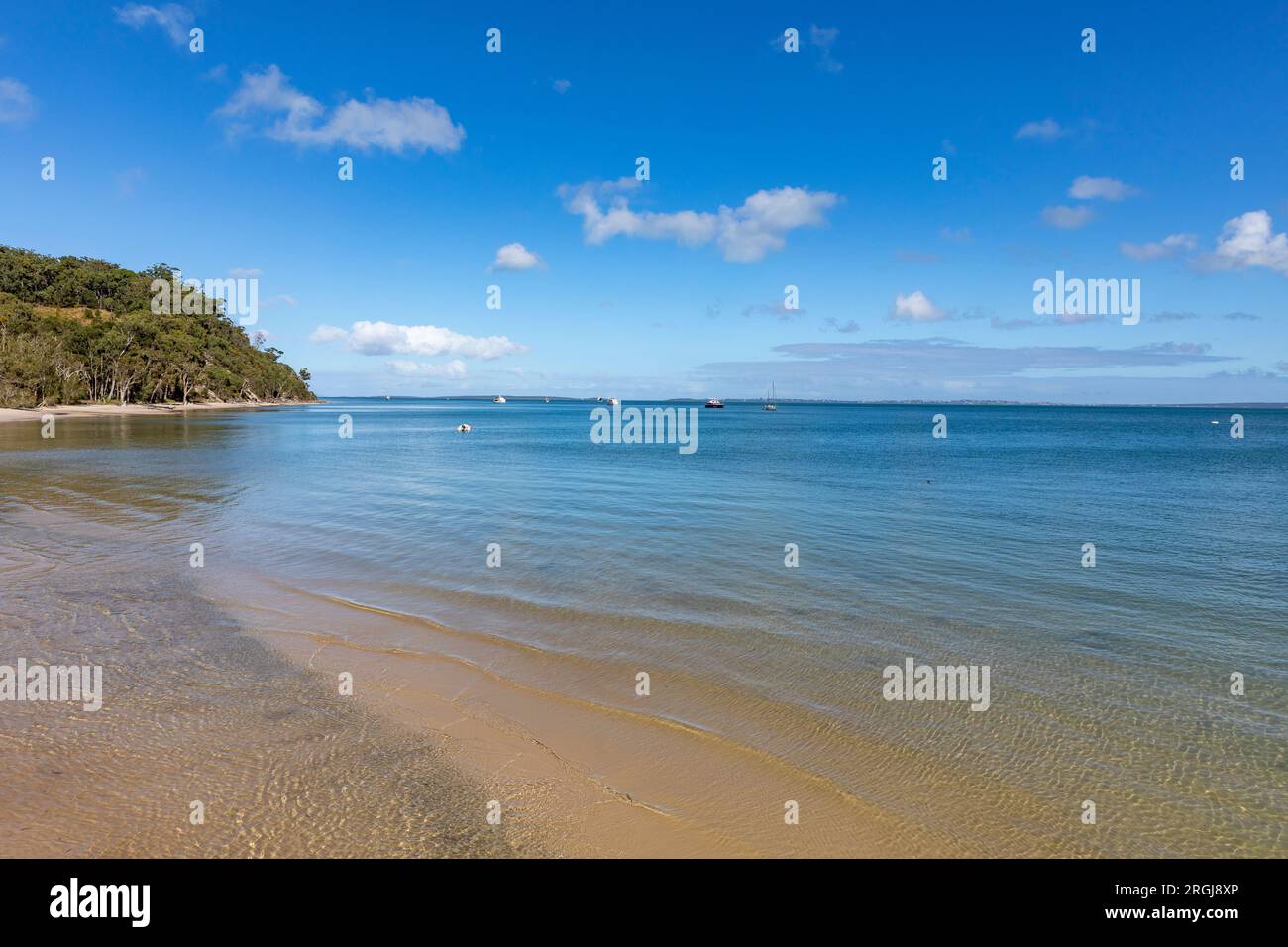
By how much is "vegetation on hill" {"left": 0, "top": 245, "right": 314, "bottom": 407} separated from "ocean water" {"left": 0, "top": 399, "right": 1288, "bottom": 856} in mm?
83156

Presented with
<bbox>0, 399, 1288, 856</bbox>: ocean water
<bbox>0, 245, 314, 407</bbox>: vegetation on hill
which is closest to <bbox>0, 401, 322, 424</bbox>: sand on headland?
<bbox>0, 245, 314, 407</bbox>: vegetation on hill

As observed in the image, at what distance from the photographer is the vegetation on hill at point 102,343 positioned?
87625mm

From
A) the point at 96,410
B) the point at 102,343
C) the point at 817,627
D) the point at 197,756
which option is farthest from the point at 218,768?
the point at 102,343

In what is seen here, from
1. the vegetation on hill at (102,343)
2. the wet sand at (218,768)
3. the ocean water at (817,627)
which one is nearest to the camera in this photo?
the wet sand at (218,768)

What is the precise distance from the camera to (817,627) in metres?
11.1

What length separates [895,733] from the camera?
24.5ft

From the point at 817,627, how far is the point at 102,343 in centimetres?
13607

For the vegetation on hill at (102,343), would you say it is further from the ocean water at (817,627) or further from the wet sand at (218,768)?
the wet sand at (218,768)

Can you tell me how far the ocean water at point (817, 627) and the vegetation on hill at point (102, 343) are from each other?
83.2m

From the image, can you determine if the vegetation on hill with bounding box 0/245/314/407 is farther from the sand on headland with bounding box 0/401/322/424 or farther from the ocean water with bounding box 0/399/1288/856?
the ocean water with bounding box 0/399/1288/856

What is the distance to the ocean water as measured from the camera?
6.17m

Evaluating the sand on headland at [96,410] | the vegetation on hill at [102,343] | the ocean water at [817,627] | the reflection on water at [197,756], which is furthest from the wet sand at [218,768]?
the vegetation on hill at [102,343]

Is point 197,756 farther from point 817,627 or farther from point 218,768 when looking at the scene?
point 817,627

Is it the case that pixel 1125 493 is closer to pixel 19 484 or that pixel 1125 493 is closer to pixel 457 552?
pixel 457 552
